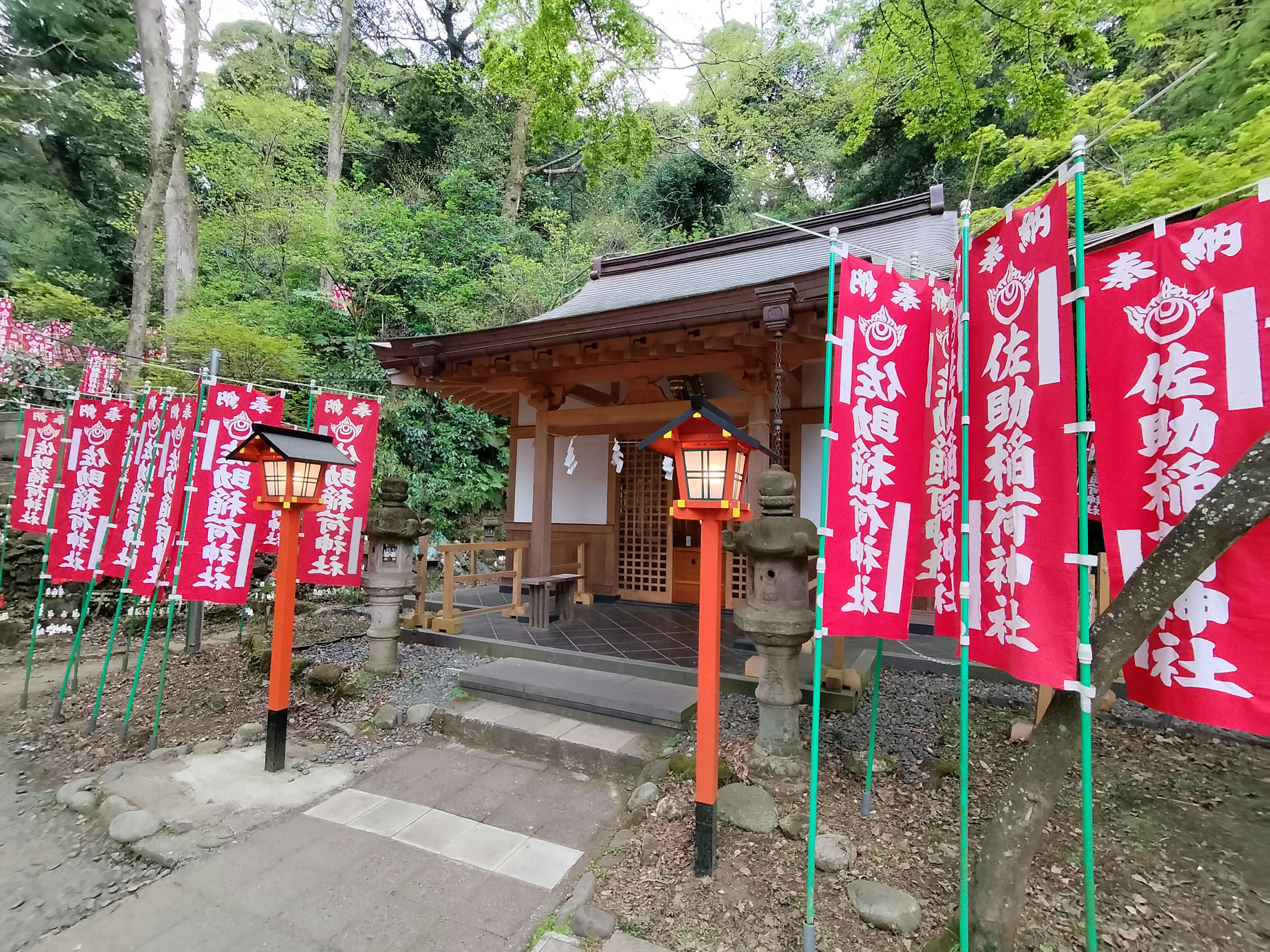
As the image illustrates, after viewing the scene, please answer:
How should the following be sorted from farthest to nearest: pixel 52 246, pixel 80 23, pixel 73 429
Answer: pixel 80 23 → pixel 52 246 → pixel 73 429

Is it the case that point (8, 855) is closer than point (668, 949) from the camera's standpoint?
No

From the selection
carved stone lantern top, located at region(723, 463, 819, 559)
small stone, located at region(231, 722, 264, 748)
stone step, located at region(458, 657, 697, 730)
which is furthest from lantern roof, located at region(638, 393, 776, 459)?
small stone, located at region(231, 722, 264, 748)

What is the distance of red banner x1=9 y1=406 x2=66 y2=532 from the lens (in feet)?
21.7

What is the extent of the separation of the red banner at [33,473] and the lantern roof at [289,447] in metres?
4.43

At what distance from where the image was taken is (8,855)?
3361 millimetres

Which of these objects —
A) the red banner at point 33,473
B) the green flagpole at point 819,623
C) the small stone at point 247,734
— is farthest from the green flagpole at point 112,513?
the green flagpole at point 819,623

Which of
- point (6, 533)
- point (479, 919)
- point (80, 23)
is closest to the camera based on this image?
point (479, 919)

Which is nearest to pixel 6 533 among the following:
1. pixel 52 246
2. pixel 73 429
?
pixel 73 429

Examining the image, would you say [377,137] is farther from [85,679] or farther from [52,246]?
[85,679]

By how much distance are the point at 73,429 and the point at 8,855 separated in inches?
178

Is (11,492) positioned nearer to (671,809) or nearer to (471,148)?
(671,809)

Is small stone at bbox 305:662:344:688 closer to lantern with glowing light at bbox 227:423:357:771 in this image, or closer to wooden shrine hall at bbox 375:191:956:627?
lantern with glowing light at bbox 227:423:357:771

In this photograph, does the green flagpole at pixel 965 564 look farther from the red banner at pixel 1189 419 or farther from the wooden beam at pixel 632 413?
the wooden beam at pixel 632 413

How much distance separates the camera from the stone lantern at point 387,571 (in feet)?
19.1
